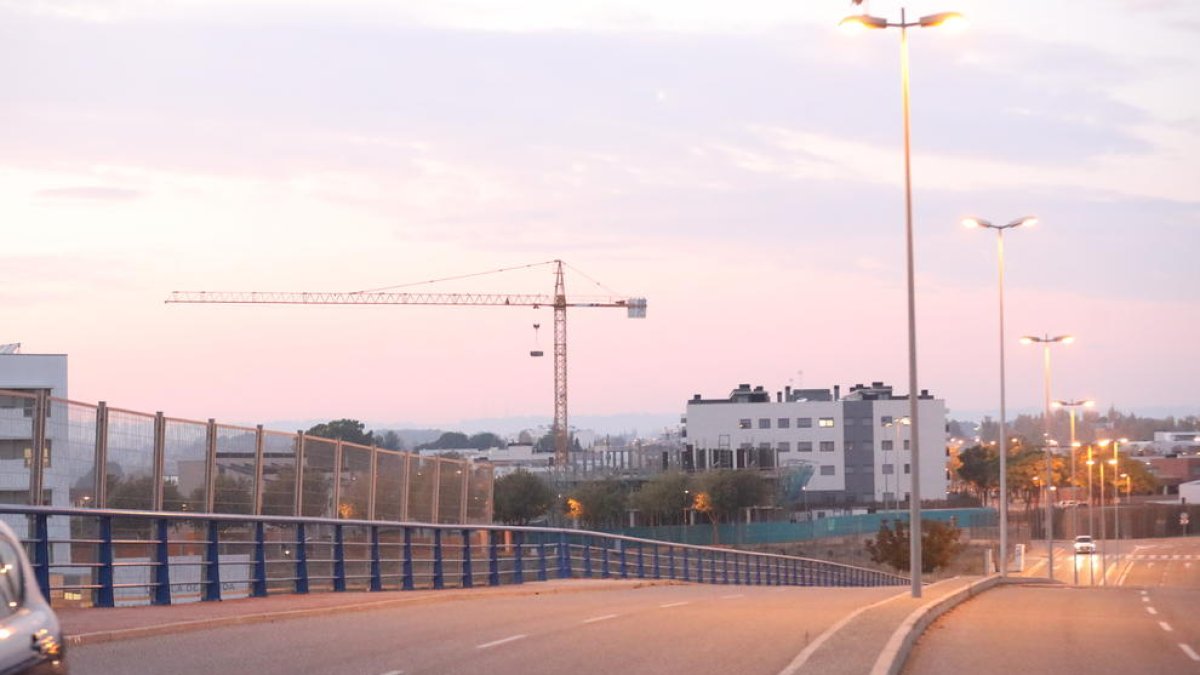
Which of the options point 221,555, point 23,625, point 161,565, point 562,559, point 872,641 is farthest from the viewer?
point 562,559

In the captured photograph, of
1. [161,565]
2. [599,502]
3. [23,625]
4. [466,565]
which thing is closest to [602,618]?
[161,565]

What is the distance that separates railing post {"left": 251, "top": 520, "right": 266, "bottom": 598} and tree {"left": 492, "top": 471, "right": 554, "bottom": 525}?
86.2 m

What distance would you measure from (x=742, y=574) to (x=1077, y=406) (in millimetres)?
39454

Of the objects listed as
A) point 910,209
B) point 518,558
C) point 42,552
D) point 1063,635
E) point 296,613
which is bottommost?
point 1063,635

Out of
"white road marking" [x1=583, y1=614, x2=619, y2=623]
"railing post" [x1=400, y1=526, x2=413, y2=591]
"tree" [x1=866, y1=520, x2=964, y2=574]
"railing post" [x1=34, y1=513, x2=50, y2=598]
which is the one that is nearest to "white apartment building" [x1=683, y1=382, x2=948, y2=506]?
"tree" [x1=866, y1=520, x2=964, y2=574]

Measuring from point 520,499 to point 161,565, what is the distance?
90.8m

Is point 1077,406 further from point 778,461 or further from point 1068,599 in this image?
point 778,461

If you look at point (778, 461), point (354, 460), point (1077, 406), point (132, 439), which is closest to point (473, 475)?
point (354, 460)

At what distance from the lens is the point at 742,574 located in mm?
58906

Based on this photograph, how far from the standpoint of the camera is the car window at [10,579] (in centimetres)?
834

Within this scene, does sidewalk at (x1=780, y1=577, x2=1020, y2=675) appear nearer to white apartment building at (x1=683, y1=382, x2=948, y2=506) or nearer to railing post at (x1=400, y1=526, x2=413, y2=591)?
railing post at (x1=400, y1=526, x2=413, y2=591)

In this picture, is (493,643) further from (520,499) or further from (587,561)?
(520,499)

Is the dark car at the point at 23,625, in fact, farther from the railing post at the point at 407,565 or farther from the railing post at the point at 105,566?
the railing post at the point at 407,565

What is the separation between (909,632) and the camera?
19.3 metres
